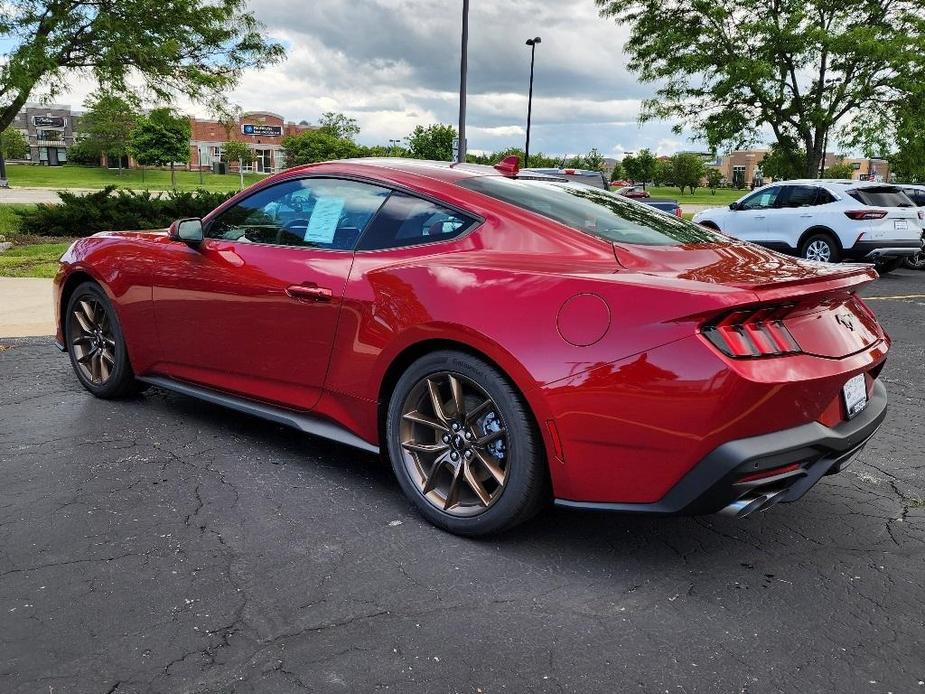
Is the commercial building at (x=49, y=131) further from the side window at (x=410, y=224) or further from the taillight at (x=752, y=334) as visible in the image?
the taillight at (x=752, y=334)

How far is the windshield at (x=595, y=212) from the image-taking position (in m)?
3.26

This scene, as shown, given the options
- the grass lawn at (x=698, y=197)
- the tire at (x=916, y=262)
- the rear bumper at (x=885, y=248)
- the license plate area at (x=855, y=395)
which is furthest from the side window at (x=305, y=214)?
the grass lawn at (x=698, y=197)

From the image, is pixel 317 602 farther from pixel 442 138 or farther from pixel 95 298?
pixel 442 138

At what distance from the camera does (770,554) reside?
3080 millimetres

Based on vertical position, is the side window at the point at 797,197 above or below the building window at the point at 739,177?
below

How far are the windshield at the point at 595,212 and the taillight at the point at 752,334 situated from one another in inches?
27.4

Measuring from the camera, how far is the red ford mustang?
2547 millimetres

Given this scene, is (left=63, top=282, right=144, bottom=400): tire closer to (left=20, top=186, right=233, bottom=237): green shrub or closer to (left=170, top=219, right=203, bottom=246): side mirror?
(left=170, top=219, right=203, bottom=246): side mirror

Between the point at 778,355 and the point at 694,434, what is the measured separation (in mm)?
394

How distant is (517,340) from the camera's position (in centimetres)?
281

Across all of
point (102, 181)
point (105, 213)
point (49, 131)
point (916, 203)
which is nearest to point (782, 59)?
point (916, 203)

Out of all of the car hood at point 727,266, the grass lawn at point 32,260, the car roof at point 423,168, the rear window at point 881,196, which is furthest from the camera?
the rear window at point 881,196

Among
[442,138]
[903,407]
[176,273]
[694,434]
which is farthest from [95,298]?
[442,138]

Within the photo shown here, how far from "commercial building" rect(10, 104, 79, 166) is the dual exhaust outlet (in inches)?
5398
